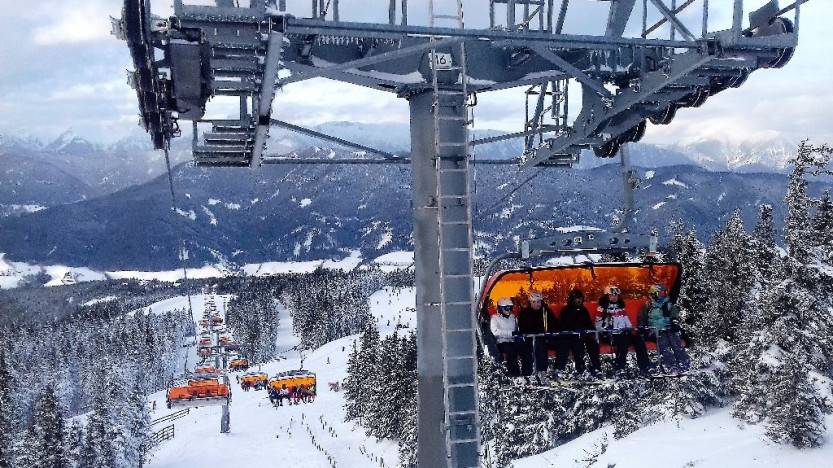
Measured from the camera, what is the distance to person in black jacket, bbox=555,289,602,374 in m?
14.5

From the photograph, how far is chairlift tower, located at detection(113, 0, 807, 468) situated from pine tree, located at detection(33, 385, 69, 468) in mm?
45481

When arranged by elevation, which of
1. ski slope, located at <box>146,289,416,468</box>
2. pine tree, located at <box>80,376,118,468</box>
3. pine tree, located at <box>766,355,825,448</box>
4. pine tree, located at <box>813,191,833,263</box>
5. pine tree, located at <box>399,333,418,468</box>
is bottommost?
ski slope, located at <box>146,289,416,468</box>

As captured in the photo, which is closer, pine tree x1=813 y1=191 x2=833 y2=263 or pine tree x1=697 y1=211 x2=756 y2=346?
pine tree x1=813 y1=191 x2=833 y2=263

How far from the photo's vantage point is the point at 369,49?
11.2 metres

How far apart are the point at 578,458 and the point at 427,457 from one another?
30.0 m

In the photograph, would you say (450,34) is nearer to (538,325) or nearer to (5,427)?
(538,325)

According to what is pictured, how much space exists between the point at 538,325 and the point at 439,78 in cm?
577

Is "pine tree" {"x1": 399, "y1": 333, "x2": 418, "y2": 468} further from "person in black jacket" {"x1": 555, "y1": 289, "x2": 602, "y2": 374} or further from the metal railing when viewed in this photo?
the metal railing

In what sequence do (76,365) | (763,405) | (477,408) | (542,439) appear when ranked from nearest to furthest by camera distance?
(477,408)
(763,405)
(542,439)
(76,365)

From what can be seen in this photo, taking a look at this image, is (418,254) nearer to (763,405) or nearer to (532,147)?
(532,147)

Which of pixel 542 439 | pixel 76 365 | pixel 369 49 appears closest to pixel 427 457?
pixel 369 49

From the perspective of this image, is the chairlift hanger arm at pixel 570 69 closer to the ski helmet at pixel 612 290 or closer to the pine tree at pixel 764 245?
the ski helmet at pixel 612 290

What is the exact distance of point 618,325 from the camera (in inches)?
587

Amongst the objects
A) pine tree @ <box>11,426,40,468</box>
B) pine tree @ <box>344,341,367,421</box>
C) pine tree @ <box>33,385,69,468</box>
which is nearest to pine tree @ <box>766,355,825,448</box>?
pine tree @ <box>344,341,367,421</box>
